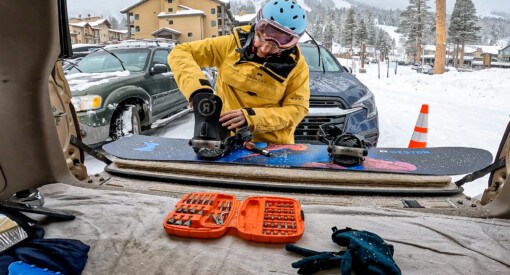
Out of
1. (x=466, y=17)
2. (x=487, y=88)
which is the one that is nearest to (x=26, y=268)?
(x=487, y=88)

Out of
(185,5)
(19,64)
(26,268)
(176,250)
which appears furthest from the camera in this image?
(185,5)

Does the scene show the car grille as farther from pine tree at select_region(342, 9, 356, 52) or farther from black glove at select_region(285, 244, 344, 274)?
pine tree at select_region(342, 9, 356, 52)

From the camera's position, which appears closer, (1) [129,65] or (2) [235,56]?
(2) [235,56]

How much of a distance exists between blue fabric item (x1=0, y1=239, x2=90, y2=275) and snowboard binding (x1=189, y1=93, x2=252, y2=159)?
1.33 m

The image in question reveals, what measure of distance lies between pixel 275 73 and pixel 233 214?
5.21 feet

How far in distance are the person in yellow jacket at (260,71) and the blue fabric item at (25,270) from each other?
1.66m

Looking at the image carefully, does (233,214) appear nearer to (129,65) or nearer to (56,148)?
(56,148)

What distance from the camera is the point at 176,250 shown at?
49.6 inches

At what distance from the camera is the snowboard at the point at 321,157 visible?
7.85 feet

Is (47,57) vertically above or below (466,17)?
below

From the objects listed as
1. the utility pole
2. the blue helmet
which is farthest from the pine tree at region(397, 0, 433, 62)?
the blue helmet

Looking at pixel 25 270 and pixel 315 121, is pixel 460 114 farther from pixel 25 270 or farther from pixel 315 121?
pixel 25 270

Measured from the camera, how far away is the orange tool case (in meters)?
1.34

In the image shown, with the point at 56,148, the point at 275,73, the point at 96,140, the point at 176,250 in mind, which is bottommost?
the point at 96,140
